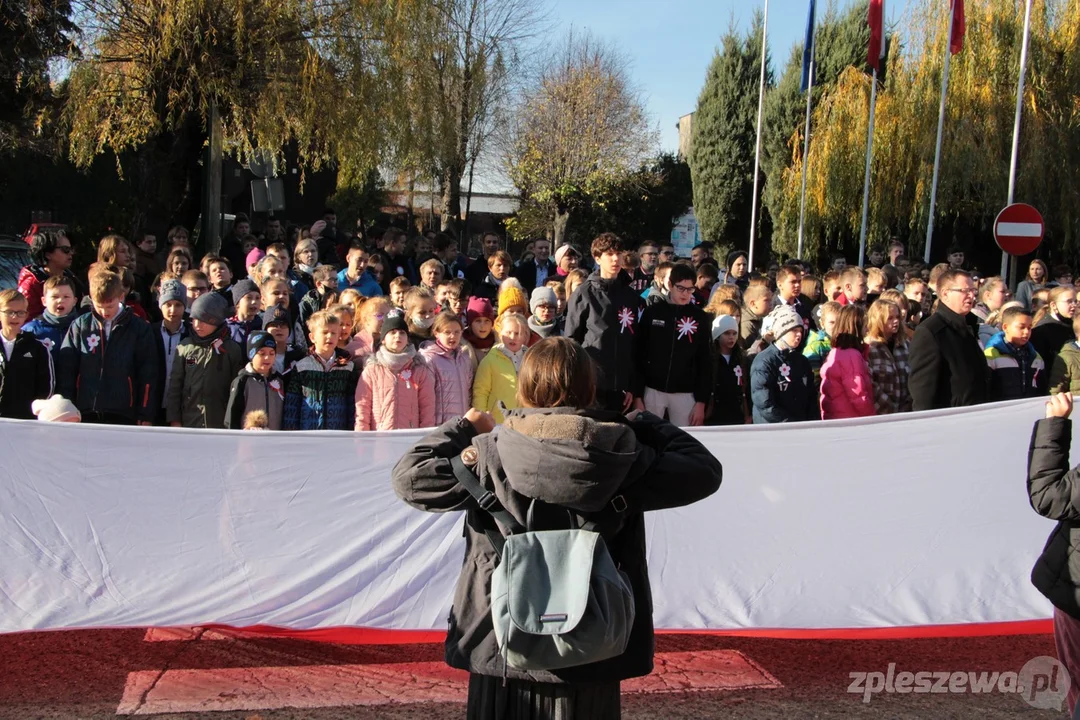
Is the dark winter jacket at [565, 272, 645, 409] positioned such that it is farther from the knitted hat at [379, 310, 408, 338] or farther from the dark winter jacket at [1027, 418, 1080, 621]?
the dark winter jacket at [1027, 418, 1080, 621]

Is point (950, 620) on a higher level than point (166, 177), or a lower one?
lower

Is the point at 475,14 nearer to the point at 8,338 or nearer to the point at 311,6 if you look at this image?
the point at 311,6

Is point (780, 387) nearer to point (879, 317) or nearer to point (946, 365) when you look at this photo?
point (879, 317)

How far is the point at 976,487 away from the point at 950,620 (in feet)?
2.18

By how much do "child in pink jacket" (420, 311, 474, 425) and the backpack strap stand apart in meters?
3.42

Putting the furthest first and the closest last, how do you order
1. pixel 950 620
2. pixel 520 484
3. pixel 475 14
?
pixel 475 14 < pixel 950 620 < pixel 520 484

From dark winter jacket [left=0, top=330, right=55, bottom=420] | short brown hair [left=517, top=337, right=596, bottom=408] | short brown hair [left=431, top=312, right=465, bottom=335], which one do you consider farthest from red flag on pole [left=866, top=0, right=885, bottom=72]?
short brown hair [left=517, top=337, right=596, bottom=408]

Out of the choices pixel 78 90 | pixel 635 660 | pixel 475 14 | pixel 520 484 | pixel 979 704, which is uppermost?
pixel 475 14

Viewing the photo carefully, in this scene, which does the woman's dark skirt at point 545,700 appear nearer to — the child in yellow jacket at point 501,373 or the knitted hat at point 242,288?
the child in yellow jacket at point 501,373

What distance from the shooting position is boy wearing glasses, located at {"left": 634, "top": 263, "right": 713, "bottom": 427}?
7.46 m

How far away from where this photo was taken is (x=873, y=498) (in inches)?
209

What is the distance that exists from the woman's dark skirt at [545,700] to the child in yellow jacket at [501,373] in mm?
3539

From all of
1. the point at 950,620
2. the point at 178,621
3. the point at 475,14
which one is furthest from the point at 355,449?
the point at 475,14

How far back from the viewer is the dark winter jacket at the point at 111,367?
642 centimetres
